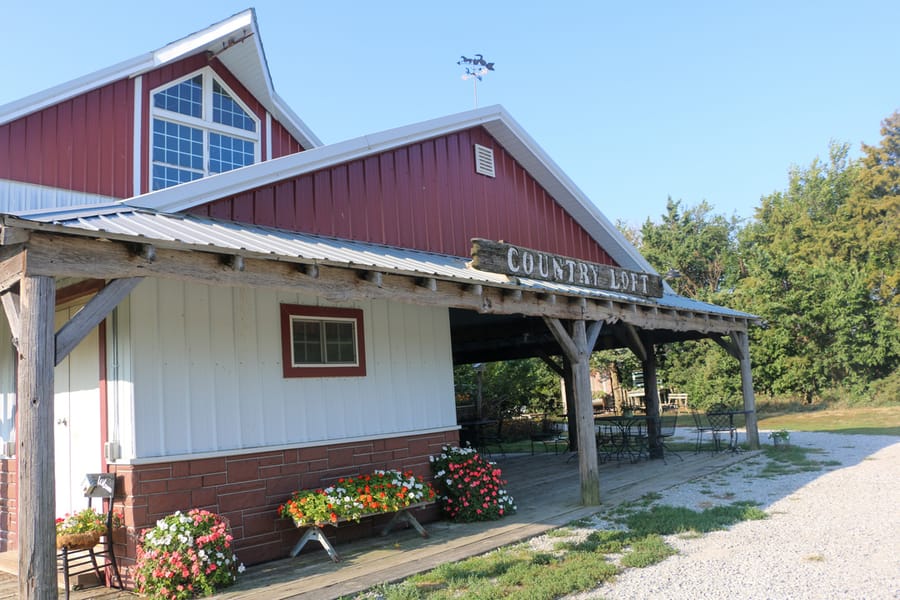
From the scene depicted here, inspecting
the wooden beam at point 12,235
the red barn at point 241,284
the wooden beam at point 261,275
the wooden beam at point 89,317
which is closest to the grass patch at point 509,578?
the red barn at point 241,284

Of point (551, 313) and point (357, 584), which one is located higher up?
point (551, 313)

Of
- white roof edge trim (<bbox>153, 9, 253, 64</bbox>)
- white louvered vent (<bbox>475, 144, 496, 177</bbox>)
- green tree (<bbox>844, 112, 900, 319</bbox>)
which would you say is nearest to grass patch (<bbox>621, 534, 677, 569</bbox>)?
white louvered vent (<bbox>475, 144, 496, 177</bbox>)

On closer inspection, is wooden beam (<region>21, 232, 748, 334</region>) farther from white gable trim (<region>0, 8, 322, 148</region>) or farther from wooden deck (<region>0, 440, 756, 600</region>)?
white gable trim (<region>0, 8, 322, 148</region>)

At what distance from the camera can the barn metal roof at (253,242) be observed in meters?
4.66

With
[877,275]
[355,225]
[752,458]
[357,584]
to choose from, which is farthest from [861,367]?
[357,584]

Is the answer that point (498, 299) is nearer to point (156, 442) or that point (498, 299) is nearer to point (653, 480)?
point (156, 442)

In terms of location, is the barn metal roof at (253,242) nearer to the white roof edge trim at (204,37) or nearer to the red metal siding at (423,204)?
the red metal siding at (423,204)

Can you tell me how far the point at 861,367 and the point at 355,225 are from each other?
23860mm

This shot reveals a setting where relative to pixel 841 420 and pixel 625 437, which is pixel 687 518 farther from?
pixel 841 420

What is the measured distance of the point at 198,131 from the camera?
9414mm

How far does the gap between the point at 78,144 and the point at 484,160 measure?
17.8 feet

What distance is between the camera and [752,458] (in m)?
12.7

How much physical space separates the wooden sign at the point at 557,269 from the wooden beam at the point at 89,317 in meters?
4.12

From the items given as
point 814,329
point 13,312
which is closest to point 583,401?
point 13,312
